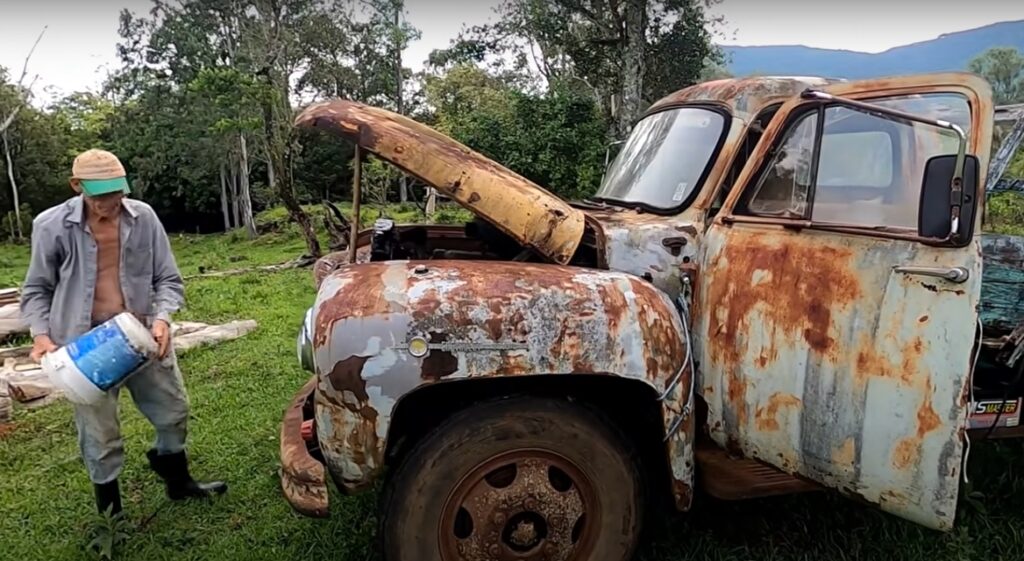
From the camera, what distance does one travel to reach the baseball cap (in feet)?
11.7

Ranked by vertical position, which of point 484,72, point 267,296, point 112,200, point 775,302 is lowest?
point 267,296

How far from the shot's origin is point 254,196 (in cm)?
3447

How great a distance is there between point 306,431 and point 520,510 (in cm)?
103

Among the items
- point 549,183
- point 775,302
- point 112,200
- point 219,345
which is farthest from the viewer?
point 549,183

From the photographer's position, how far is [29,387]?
6.22 metres

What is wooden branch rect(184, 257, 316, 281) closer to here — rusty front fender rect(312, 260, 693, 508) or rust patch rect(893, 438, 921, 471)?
rusty front fender rect(312, 260, 693, 508)

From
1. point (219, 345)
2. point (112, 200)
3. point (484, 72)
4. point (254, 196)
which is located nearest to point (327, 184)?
point (254, 196)

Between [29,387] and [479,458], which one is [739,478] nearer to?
[479,458]

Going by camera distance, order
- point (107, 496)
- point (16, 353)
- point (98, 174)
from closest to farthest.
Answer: point (98, 174) → point (107, 496) → point (16, 353)

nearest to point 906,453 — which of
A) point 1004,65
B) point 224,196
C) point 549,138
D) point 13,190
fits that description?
point 1004,65

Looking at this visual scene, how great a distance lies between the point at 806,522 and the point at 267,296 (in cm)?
874

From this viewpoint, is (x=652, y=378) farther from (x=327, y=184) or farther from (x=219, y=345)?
(x=327, y=184)

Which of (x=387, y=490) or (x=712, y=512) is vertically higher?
(x=387, y=490)

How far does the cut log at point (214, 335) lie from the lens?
776 cm
